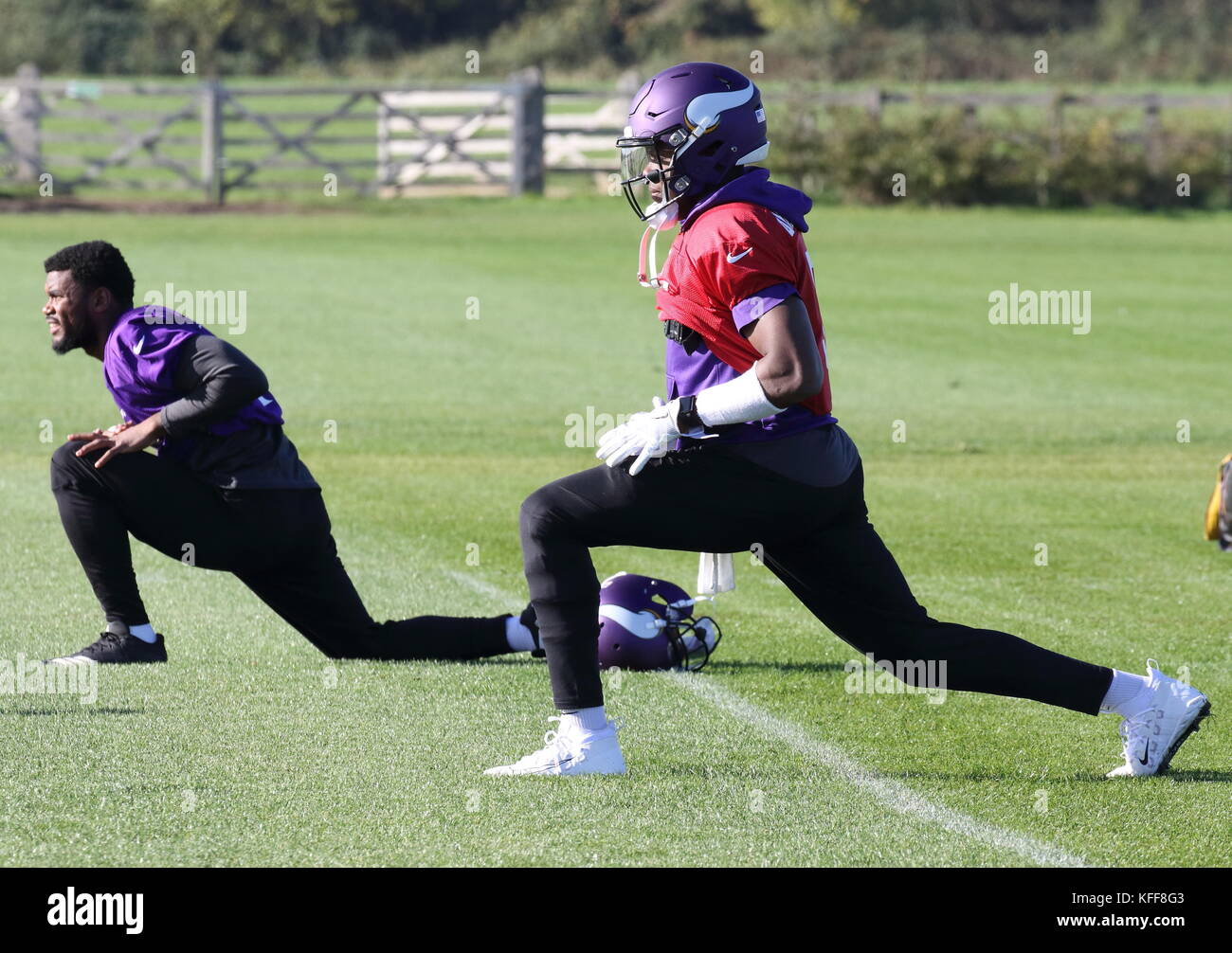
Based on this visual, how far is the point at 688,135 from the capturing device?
5609 millimetres

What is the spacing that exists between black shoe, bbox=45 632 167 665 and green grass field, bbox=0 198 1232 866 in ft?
0.30

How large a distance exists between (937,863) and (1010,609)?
157 inches

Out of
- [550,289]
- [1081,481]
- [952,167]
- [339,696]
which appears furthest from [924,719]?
[952,167]

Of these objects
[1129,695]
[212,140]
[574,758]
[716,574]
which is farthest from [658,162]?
[212,140]

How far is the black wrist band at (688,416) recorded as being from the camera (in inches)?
214

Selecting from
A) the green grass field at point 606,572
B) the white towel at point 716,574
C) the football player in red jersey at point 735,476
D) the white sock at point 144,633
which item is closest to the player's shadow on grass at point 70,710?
the green grass field at point 606,572

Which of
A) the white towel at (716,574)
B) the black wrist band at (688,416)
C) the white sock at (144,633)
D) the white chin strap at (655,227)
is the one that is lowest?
the white sock at (144,633)

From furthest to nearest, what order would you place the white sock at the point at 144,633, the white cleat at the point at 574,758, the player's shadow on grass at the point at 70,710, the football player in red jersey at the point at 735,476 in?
the white sock at the point at 144,633
the player's shadow on grass at the point at 70,710
the white cleat at the point at 574,758
the football player in red jersey at the point at 735,476

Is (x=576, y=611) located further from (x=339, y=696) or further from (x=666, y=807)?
(x=339, y=696)

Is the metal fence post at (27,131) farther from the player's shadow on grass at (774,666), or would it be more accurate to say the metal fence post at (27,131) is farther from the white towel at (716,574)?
the white towel at (716,574)

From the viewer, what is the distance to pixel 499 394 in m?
17.0

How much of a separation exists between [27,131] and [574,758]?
31.9 meters

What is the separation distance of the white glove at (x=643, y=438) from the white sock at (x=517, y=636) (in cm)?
194
